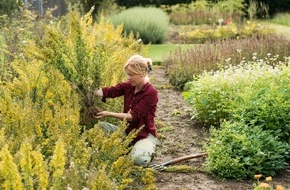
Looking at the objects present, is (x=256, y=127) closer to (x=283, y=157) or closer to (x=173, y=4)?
(x=283, y=157)

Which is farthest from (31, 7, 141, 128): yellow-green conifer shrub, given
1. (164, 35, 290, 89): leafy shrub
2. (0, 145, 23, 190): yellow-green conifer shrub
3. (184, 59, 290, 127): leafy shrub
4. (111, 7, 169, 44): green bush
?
(111, 7, 169, 44): green bush

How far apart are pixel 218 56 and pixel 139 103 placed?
4.42 metres

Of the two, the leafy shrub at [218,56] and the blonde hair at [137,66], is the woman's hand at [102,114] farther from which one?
the leafy shrub at [218,56]

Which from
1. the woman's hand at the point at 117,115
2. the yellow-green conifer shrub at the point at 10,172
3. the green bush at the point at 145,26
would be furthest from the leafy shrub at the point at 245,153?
the green bush at the point at 145,26

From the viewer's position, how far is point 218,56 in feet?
30.7

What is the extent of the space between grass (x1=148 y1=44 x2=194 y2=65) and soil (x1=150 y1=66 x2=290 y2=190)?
300 centimetres

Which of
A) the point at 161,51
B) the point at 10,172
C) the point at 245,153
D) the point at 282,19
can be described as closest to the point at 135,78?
the point at 245,153

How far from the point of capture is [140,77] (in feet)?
16.9

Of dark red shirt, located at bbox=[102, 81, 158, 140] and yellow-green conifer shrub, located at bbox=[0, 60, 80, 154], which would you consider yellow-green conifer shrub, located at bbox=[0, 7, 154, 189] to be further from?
dark red shirt, located at bbox=[102, 81, 158, 140]

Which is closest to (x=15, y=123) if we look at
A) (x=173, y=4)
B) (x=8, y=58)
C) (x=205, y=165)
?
(x=205, y=165)

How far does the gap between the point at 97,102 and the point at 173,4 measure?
16082mm

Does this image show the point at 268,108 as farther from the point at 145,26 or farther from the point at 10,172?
the point at 145,26

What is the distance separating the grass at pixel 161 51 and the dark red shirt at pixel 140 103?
19.3ft

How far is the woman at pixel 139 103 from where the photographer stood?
5.12 metres
